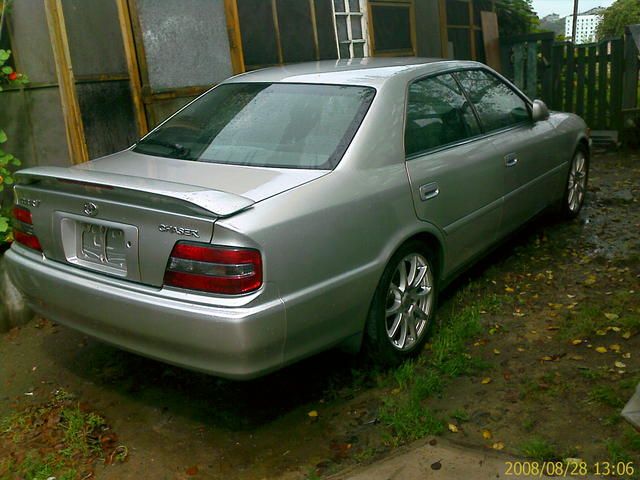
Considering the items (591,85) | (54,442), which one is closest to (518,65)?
(591,85)

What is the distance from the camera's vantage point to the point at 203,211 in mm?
2840

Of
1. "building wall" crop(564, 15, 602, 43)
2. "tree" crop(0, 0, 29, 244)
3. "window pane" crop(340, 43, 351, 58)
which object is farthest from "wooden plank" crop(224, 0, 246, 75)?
"building wall" crop(564, 15, 602, 43)

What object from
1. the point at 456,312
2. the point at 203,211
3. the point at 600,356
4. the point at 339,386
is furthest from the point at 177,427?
the point at 600,356

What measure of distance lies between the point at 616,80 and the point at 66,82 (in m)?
7.76

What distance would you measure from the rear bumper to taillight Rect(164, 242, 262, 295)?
2.4 inches

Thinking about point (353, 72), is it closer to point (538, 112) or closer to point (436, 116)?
point (436, 116)

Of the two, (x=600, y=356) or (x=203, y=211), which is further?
(x=600, y=356)

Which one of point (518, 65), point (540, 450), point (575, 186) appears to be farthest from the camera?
point (518, 65)

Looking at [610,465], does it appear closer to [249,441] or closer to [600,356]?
[600,356]

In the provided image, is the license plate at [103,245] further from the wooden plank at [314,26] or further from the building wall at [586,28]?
the building wall at [586,28]

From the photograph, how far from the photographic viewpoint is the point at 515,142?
497 cm

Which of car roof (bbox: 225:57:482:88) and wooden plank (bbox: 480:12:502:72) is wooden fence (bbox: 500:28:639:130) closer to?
wooden plank (bbox: 480:12:502:72)

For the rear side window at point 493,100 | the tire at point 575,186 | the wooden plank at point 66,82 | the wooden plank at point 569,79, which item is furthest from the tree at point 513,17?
the wooden plank at point 66,82

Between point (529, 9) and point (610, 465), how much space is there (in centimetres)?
1326
